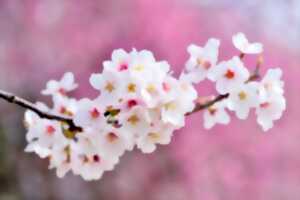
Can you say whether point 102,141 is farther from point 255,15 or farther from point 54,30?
point 255,15

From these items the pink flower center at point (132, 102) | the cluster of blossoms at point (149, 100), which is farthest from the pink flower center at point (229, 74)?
the pink flower center at point (132, 102)

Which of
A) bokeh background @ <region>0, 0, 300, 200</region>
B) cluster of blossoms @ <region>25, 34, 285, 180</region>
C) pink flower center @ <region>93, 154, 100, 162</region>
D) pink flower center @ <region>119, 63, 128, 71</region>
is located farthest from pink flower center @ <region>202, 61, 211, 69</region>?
bokeh background @ <region>0, 0, 300, 200</region>

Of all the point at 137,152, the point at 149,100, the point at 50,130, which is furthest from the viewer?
the point at 137,152

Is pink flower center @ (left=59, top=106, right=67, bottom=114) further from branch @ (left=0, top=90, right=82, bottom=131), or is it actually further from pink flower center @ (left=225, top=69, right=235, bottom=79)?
pink flower center @ (left=225, top=69, right=235, bottom=79)

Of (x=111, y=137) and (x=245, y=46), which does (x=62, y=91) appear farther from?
(x=245, y=46)

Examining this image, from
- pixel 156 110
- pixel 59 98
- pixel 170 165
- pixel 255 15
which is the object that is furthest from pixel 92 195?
pixel 156 110

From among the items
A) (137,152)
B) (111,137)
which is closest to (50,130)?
(111,137)
